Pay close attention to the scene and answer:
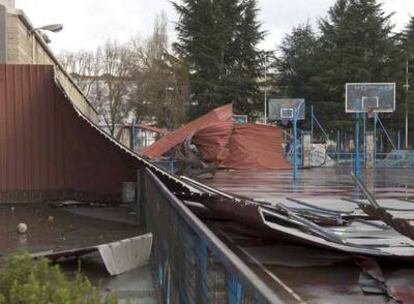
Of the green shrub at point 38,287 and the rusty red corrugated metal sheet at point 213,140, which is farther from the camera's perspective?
the rusty red corrugated metal sheet at point 213,140

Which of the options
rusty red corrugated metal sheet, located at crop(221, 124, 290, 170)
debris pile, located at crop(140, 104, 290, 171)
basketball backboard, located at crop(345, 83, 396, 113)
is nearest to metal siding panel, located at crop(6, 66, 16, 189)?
debris pile, located at crop(140, 104, 290, 171)

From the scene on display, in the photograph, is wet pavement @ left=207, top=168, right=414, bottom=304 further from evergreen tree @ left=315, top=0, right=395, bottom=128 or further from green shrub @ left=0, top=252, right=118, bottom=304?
evergreen tree @ left=315, top=0, right=395, bottom=128

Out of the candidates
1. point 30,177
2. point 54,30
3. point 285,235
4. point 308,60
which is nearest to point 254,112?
point 308,60

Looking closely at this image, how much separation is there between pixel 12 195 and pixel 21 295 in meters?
13.3

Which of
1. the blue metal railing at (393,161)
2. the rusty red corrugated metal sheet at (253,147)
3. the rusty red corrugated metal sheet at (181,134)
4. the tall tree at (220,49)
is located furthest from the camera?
the tall tree at (220,49)

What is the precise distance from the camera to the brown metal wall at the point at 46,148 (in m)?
16.3

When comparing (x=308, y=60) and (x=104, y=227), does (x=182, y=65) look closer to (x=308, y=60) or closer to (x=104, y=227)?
(x=308, y=60)

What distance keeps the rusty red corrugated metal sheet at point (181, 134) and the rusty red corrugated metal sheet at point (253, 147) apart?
2.37 metres

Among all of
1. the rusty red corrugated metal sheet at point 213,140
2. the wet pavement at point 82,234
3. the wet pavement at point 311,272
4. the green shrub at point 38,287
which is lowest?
the wet pavement at point 311,272

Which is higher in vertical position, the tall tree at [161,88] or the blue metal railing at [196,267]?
the tall tree at [161,88]

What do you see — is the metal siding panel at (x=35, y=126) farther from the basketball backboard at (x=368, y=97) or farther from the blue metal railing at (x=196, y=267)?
the basketball backboard at (x=368, y=97)

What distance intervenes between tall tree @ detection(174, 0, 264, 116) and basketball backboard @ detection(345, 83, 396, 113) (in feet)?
81.5

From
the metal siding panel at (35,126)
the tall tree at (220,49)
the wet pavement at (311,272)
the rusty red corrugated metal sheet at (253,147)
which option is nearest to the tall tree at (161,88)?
the tall tree at (220,49)

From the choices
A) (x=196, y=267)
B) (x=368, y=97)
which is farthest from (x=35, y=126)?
(x=368, y=97)
